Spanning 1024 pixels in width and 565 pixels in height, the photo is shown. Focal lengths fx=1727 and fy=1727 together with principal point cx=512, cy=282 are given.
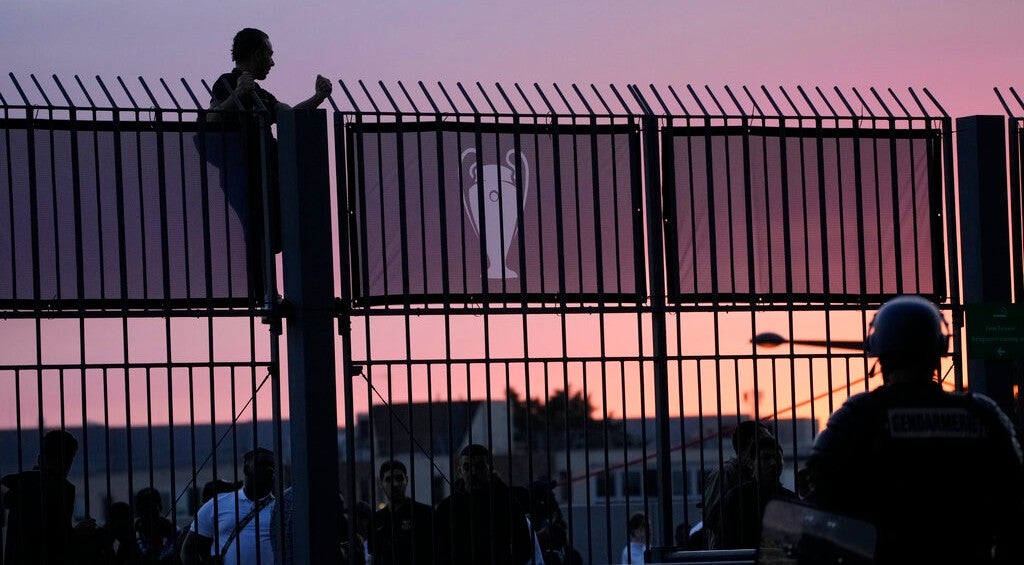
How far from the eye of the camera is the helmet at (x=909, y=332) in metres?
4.90

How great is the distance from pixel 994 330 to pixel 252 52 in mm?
3979

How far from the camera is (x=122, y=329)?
7703 mm

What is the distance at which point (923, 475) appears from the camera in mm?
4719

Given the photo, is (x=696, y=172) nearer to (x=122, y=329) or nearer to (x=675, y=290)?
(x=675, y=290)

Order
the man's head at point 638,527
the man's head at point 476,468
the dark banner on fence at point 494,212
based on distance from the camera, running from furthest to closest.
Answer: the man's head at point 638,527, the man's head at point 476,468, the dark banner on fence at point 494,212

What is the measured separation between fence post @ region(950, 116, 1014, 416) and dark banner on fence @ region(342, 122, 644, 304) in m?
1.74

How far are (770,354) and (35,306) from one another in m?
3.44

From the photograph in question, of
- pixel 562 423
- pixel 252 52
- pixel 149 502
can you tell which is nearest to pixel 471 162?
pixel 252 52

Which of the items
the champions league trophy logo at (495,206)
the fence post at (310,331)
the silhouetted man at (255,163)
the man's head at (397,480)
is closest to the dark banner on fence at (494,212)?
the champions league trophy logo at (495,206)

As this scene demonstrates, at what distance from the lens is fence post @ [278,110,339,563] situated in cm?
780

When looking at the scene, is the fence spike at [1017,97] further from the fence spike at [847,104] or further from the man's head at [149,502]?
the man's head at [149,502]

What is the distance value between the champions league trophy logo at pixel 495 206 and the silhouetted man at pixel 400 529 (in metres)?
1.12

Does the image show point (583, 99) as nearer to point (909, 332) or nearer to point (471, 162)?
point (471, 162)

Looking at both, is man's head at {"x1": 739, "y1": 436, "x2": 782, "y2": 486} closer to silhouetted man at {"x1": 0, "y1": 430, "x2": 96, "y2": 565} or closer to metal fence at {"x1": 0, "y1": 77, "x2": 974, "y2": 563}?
metal fence at {"x1": 0, "y1": 77, "x2": 974, "y2": 563}
